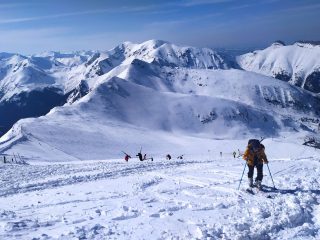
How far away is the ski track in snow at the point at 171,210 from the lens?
12109 mm

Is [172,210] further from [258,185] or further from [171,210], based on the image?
[258,185]

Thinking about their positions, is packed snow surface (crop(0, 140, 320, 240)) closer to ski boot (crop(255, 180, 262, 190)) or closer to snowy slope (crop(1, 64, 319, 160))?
ski boot (crop(255, 180, 262, 190))

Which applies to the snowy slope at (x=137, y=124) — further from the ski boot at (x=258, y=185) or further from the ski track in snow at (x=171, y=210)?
the ski boot at (x=258, y=185)

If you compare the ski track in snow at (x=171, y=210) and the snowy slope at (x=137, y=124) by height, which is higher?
the snowy slope at (x=137, y=124)

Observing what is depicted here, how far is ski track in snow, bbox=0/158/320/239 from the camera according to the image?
39.7ft

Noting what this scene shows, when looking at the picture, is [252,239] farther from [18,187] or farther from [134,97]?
[134,97]

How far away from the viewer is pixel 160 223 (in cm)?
1304

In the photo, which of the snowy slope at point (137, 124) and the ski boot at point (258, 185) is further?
the snowy slope at point (137, 124)

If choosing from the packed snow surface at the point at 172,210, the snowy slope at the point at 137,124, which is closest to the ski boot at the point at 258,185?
the packed snow surface at the point at 172,210

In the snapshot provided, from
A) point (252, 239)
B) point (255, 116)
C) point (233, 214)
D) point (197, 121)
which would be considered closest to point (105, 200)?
point (233, 214)

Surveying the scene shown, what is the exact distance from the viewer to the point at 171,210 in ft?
48.0

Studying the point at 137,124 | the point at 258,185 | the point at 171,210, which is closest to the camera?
the point at 171,210

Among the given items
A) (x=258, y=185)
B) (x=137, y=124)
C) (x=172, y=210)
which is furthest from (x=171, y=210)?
(x=137, y=124)

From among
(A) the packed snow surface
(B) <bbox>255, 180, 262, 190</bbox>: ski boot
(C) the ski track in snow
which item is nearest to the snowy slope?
(C) the ski track in snow
